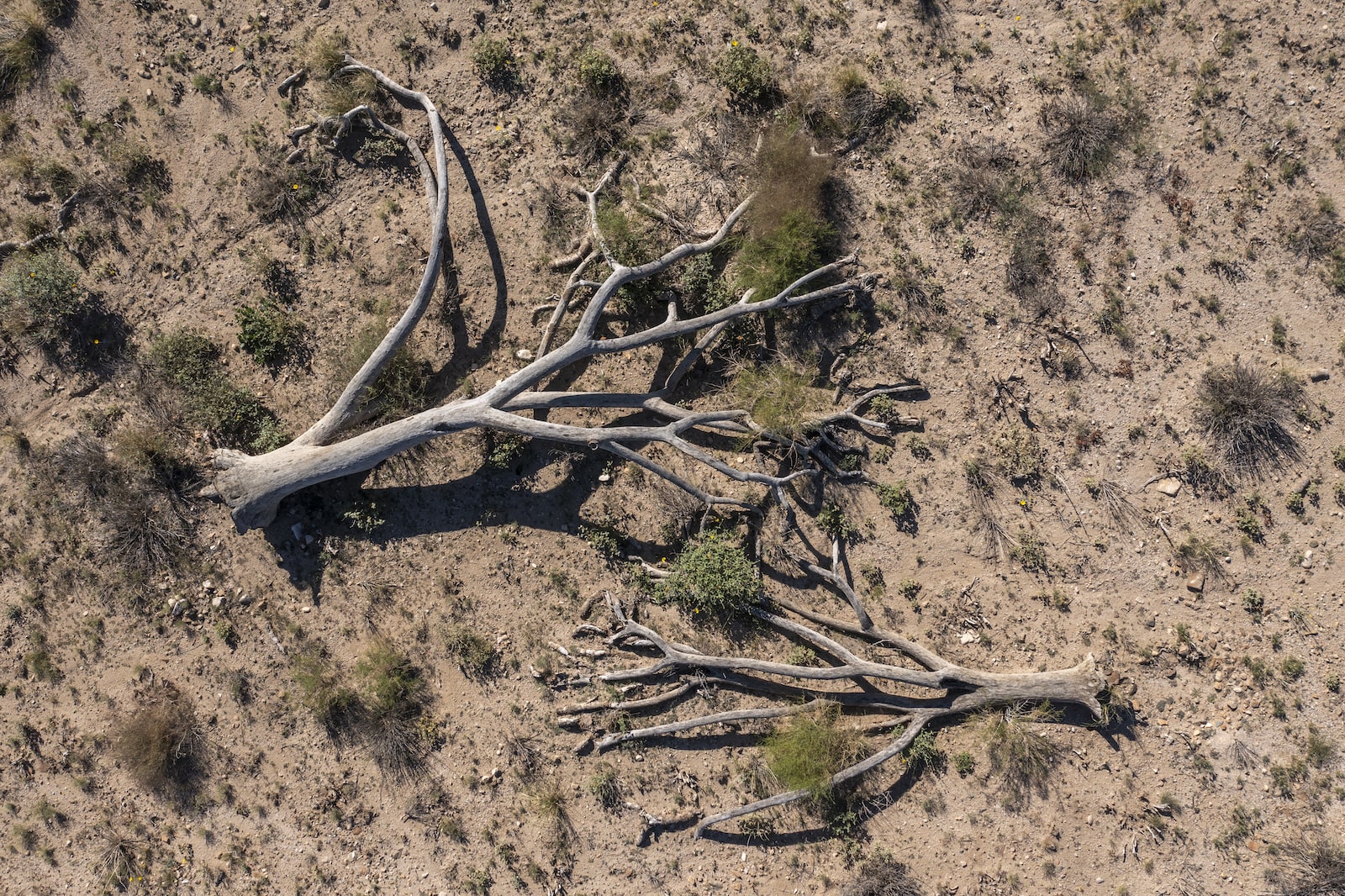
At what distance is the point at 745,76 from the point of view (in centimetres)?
747

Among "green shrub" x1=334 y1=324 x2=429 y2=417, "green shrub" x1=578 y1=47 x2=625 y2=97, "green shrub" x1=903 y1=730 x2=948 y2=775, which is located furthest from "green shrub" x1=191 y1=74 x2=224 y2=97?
"green shrub" x1=903 y1=730 x2=948 y2=775

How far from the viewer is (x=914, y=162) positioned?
7.56 m

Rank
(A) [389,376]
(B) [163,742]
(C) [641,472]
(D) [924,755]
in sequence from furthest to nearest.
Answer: (C) [641,472], (A) [389,376], (B) [163,742], (D) [924,755]

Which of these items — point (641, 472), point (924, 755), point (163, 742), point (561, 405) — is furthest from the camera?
point (641, 472)

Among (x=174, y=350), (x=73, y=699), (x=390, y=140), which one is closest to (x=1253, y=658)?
(x=390, y=140)

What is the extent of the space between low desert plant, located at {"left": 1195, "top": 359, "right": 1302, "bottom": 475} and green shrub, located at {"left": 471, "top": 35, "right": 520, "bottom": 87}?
8282 mm

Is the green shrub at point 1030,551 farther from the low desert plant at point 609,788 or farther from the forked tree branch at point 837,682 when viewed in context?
the low desert plant at point 609,788

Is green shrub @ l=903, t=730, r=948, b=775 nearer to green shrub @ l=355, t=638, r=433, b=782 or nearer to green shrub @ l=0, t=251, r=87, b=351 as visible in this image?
green shrub @ l=355, t=638, r=433, b=782

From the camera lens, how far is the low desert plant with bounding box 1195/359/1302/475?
23.6ft

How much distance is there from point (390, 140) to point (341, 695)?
614 cm

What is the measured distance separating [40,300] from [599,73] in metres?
6.58

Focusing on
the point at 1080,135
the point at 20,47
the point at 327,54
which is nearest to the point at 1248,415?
the point at 1080,135

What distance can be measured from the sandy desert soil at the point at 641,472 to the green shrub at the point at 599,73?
0.05 m

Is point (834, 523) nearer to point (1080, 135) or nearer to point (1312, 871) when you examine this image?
point (1080, 135)
